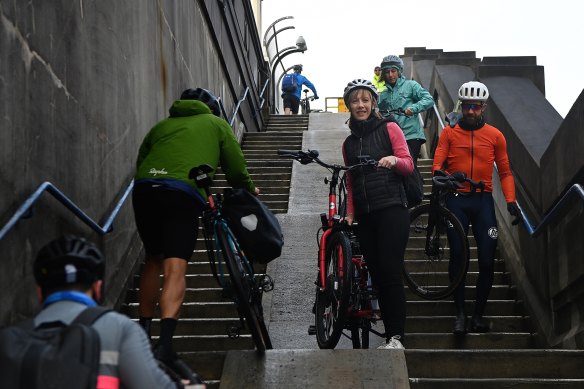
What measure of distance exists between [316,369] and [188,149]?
1.46 m

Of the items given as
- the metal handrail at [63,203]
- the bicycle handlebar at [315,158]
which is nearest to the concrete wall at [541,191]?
the bicycle handlebar at [315,158]

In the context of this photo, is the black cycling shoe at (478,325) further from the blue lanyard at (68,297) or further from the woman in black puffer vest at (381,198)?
the blue lanyard at (68,297)

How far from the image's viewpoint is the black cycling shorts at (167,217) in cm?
593

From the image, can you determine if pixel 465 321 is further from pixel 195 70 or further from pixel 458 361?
pixel 195 70

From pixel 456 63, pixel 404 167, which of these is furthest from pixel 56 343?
pixel 456 63

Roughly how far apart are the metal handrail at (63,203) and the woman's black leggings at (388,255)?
5.80ft

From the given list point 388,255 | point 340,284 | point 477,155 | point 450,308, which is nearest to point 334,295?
point 340,284

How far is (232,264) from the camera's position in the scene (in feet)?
19.6

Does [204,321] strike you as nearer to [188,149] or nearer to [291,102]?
[188,149]

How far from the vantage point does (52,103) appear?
6305 millimetres

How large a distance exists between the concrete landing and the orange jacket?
246 cm

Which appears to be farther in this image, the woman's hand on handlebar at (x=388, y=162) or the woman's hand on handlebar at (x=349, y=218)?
the woman's hand on handlebar at (x=349, y=218)

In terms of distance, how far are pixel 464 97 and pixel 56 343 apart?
5.78 meters

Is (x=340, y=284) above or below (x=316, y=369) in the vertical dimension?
above
